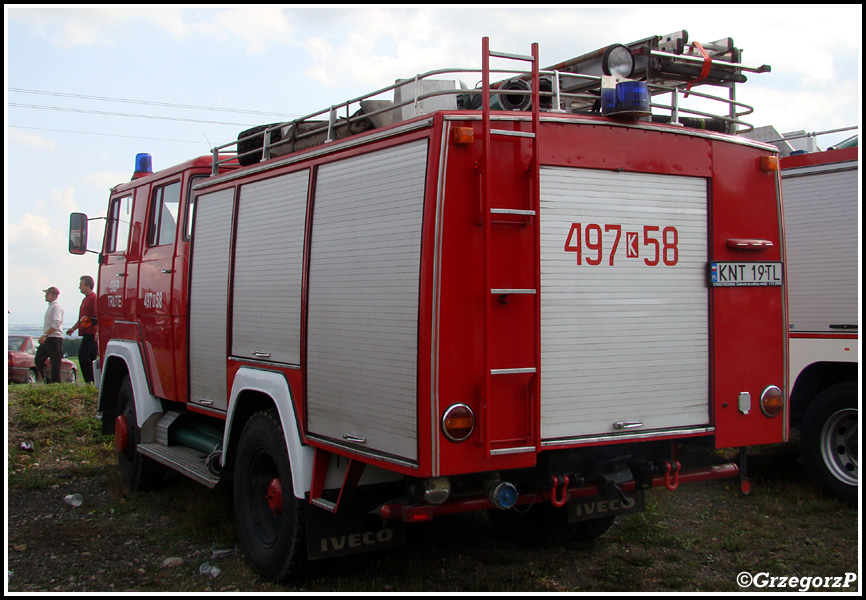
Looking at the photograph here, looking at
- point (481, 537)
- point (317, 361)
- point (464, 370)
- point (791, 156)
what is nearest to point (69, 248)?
point (317, 361)

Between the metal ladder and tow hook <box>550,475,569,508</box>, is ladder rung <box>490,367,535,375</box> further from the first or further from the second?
tow hook <box>550,475,569,508</box>

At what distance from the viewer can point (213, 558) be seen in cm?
568

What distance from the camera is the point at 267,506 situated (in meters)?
5.46

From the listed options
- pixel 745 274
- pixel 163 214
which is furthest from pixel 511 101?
pixel 163 214

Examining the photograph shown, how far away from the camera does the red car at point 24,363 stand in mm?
16781

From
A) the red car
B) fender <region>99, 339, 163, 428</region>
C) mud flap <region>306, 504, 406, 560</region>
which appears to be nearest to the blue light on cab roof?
fender <region>99, 339, 163, 428</region>

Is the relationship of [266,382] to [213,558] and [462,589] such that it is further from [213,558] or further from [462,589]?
[462,589]

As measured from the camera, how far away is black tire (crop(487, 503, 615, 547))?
18.7 ft

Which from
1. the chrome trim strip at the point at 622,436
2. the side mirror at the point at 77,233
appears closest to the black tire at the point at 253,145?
the side mirror at the point at 77,233

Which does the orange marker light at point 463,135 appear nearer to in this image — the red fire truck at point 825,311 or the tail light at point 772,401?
the tail light at point 772,401

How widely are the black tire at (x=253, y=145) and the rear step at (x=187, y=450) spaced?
7.46 ft

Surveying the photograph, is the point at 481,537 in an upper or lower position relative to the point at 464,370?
lower

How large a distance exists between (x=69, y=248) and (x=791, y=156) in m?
7.28

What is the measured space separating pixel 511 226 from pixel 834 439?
14.9 ft
